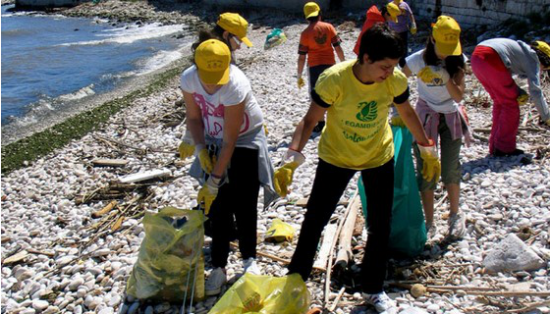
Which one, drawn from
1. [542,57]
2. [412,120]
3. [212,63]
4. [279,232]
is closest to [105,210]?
[279,232]

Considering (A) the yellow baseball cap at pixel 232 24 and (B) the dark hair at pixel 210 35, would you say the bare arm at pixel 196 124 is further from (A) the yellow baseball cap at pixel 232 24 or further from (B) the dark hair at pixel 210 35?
(A) the yellow baseball cap at pixel 232 24

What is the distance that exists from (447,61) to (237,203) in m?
1.92

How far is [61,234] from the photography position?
221 inches

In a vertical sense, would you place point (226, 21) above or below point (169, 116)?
above

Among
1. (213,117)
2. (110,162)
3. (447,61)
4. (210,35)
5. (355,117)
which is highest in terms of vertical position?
(210,35)

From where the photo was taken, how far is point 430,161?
12.4 feet

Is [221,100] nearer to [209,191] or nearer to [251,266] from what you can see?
[209,191]

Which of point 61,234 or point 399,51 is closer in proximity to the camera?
point 399,51

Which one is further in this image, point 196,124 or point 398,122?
point 398,122

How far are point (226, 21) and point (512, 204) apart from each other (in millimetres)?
3023

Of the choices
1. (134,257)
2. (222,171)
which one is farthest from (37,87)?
(222,171)

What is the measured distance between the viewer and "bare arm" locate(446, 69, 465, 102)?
13.3 feet

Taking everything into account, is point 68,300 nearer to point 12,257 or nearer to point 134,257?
point 134,257

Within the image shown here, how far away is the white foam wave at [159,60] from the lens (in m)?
18.2
